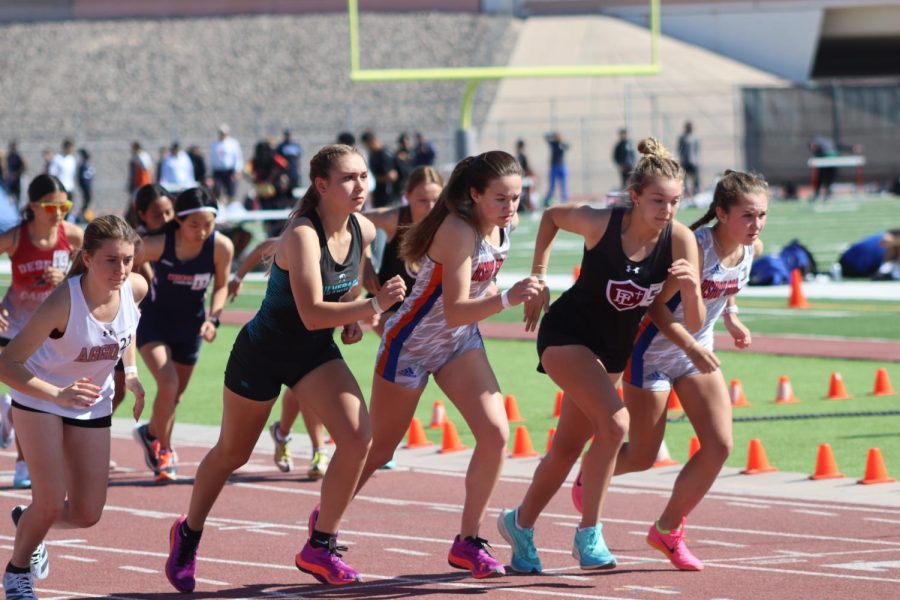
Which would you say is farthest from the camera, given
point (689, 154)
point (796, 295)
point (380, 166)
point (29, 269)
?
point (689, 154)

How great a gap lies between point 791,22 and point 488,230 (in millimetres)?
55331

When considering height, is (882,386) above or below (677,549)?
below

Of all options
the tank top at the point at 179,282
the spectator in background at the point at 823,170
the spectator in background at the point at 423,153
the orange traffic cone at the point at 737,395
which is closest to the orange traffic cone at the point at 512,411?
the orange traffic cone at the point at 737,395

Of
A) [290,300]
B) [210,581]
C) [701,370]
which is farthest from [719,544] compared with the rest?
[290,300]

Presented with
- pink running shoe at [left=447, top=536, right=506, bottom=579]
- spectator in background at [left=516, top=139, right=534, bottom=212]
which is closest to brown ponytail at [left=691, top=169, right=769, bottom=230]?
pink running shoe at [left=447, top=536, right=506, bottom=579]

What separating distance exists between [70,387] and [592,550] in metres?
2.44

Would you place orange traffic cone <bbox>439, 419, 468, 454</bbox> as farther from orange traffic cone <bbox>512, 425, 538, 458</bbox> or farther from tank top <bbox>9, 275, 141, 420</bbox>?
tank top <bbox>9, 275, 141, 420</bbox>

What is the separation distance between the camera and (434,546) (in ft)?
29.0

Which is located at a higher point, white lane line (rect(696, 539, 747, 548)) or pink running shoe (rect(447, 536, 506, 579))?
pink running shoe (rect(447, 536, 506, 579))

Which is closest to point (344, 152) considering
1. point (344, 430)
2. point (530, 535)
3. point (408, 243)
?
point (408, 243)

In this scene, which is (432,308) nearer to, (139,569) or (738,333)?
(738,333)

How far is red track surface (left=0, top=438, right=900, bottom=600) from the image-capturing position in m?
7.67

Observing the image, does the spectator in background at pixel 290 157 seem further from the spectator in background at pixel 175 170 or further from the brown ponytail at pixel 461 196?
the brown ponytail at pixel 461 196

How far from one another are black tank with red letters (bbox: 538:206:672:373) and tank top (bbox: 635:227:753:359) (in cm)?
16
